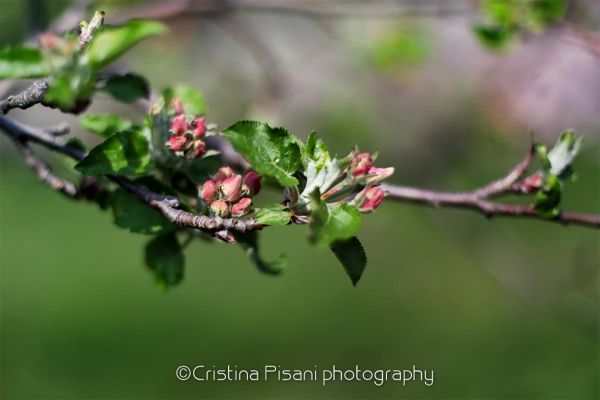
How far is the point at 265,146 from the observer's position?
41.0 inches

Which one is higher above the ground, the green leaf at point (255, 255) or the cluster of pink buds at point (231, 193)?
the green leaf at point (255, 255)

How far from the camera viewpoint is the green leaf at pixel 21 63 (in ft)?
3.68

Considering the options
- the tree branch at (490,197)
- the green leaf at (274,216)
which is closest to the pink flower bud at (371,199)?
Answer: the green leaf at (274,216)

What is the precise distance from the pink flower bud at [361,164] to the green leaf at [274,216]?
0.12 meters

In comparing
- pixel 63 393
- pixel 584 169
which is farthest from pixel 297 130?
pixel 584 169

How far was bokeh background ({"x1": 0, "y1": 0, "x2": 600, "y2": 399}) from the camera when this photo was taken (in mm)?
3498

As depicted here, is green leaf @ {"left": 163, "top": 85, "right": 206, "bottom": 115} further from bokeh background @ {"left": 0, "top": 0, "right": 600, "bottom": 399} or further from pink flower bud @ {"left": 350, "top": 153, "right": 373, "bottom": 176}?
bokeh background @ {"left": 0, "top": 0, "right": 600, "bottom": 399}

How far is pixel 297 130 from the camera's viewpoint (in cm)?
457

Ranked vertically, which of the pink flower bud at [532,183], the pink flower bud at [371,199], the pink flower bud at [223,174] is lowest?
the pink flower bud at [371,199]

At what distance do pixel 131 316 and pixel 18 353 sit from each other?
0.84 m

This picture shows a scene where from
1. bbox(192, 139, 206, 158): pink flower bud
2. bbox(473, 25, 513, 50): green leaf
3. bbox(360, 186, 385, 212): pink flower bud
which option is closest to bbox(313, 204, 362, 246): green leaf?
bbox(360, 186, 385, 212): pink flower bud

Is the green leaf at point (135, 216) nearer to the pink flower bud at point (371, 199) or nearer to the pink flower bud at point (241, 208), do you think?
the pink flower bud at point (241, 208)

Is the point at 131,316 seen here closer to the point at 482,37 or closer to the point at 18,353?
the point at 18,353

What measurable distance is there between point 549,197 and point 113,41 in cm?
85
